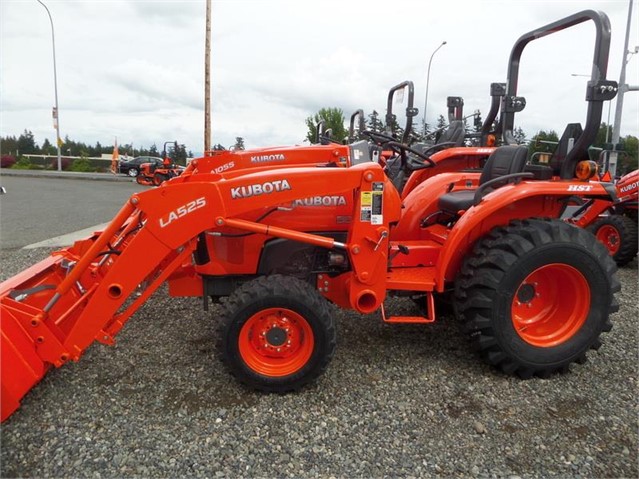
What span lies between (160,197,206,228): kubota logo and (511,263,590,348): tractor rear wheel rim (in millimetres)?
1993

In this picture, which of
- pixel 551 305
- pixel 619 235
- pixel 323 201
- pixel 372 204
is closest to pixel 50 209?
pixel 323 201

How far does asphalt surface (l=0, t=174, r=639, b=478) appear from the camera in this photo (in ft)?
7.18

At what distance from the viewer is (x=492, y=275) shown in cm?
285

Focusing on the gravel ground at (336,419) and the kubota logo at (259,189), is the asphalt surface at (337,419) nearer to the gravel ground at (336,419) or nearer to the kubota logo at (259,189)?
the gravel ground at (336,419)

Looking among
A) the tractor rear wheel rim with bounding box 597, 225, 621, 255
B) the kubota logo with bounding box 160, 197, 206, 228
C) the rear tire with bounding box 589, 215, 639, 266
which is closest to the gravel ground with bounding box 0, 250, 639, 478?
the kubota logo with bounding box 160, 197, 206, 228

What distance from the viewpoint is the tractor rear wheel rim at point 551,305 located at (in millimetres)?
3045

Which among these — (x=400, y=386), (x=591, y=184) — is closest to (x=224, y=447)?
(x=400, y=386)

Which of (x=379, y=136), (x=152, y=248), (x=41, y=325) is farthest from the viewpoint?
(x=379, y=136)

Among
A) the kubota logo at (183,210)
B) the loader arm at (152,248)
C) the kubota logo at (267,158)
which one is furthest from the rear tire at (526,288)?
the kubota logo at (267,158)

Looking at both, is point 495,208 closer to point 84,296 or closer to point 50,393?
point 84,296

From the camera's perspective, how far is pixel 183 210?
261 centimetres

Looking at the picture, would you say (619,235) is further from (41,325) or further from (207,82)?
(207,82)

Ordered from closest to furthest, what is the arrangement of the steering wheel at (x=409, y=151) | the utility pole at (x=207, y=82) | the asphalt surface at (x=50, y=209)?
1. the steering wheel at (x=409, y=151)
2. the asphalt surface at (x=50, y=209)
3. the utility pole at (x=207, y=82)

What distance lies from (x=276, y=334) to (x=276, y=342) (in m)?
0.05
